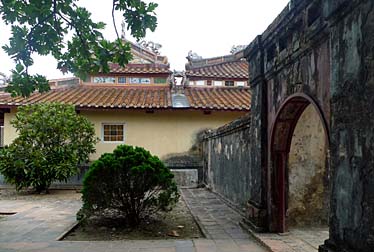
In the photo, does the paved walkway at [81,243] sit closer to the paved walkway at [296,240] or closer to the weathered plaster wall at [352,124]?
the paved walkway at [296,240]

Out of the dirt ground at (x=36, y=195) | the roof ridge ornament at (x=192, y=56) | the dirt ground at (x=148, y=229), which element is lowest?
the dirt ground at (x=36, y=195)

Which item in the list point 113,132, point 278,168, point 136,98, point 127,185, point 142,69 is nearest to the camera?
point 278,168

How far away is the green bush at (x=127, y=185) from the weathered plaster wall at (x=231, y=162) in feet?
5.40

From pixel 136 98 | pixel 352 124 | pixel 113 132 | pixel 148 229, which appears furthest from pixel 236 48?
pixel 352 124

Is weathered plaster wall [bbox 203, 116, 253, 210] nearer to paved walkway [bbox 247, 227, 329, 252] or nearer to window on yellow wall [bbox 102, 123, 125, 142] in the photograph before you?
paved walkway [bbox 247, 227, 329, 252]

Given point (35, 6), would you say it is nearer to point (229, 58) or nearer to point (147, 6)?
point (147, 6)

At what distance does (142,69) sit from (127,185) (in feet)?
38.4

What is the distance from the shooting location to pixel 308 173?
671cm

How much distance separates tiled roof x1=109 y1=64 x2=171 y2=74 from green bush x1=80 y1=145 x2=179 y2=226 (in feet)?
35.9

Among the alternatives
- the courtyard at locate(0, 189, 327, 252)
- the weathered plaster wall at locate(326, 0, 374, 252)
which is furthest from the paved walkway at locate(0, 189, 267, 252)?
the weathered plaster wall at locate(326, 0, 374, 252)

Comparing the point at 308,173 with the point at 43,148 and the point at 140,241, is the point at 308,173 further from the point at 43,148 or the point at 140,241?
the point at 43,148

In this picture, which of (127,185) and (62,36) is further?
(127,185)

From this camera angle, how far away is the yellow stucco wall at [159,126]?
14.9 metres

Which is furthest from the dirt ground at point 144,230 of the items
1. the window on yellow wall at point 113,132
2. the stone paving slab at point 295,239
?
the window on yellow wall at point 113,132
